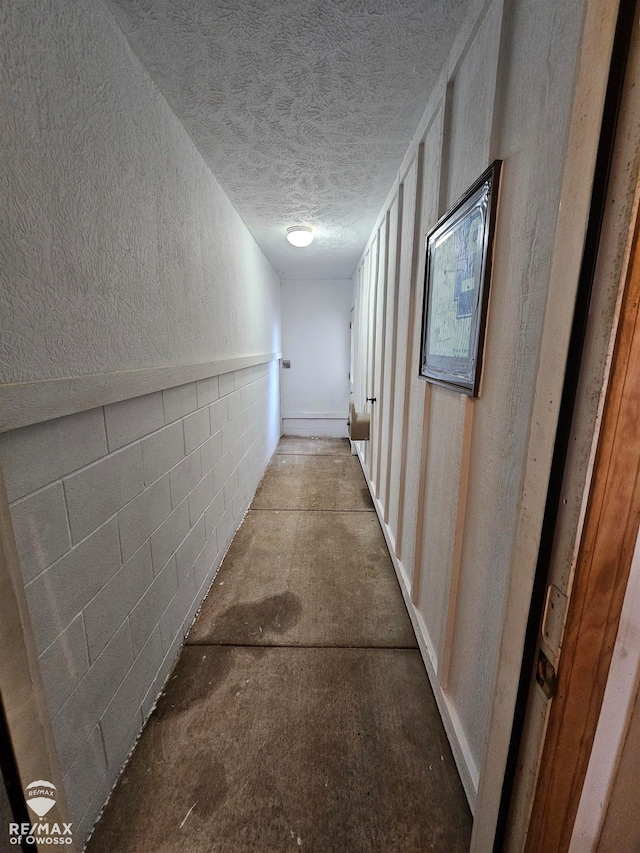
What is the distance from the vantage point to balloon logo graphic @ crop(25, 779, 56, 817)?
0.67m

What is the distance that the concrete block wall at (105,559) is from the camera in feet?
2.76

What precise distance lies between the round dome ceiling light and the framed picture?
195cm

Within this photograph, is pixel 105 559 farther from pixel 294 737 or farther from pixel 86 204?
pixel 86 204

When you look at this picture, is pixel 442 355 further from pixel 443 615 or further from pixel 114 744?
pixel 114 744

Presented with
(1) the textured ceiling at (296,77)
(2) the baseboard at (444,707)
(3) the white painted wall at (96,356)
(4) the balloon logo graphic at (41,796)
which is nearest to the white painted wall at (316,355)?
(1) the textured ceiling at (296,77)

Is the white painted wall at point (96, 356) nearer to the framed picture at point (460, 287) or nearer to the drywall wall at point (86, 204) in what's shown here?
the drywall wall at point (86, 204)

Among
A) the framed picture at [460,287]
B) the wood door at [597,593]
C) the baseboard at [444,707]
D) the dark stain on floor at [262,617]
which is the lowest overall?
the dark stain on floor at [262,617]

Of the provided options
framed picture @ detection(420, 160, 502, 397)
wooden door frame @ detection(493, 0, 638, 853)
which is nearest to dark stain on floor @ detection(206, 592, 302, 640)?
wooden door frame @ detection(493, 0, 638, 853)

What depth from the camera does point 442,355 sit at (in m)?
1.30

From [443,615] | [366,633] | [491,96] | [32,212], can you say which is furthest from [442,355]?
[366,633]

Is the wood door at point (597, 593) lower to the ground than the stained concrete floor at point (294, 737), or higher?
higher

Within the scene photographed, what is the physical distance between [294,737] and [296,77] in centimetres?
253

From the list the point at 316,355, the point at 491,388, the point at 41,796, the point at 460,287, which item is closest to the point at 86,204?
the point at 460,287

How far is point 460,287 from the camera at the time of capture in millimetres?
A: 1156
